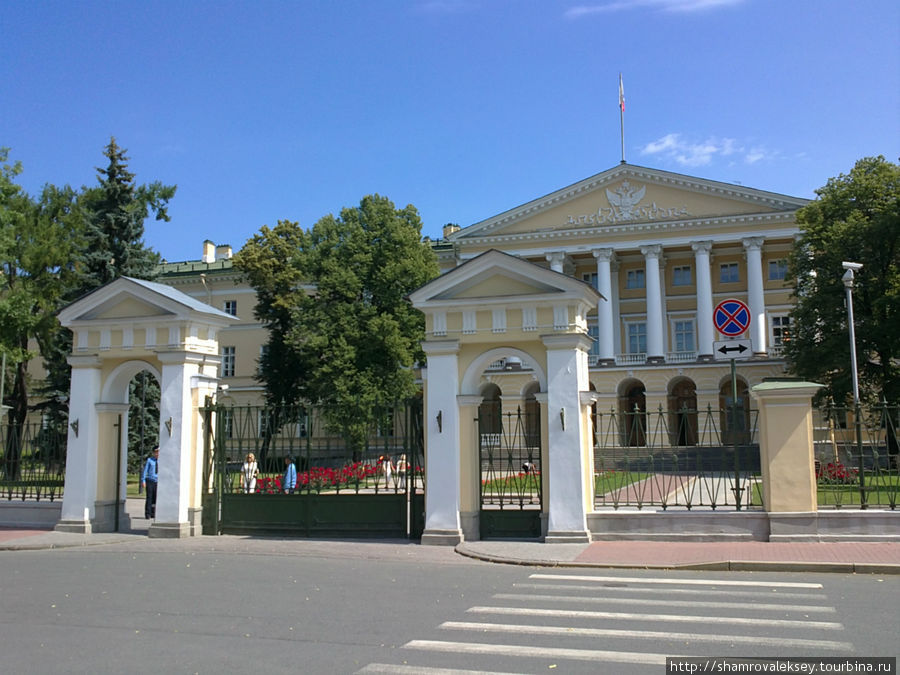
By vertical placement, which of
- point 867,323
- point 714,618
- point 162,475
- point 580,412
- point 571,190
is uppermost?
point 571,190

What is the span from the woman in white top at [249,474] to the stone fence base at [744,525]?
23.4ft

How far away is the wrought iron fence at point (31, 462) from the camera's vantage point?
17.7m

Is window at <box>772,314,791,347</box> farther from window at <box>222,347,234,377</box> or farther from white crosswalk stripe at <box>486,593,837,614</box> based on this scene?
white crosswalk stripe at <box>486,593,837,614</box>

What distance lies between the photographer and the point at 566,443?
47.0ft

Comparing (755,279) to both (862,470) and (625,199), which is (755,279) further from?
(862,470)

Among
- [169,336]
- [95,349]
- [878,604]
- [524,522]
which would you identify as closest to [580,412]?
[524,522]

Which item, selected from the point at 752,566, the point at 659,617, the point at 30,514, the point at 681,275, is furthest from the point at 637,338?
the point at 659,617

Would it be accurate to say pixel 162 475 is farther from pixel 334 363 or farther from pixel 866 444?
pixel 334 363

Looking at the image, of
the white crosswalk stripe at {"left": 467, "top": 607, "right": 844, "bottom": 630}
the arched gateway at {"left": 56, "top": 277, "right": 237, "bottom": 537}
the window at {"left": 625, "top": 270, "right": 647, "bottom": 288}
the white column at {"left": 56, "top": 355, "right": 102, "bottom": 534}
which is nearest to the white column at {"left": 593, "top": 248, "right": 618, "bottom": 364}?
the window at {"left": 625, "top": 270, "right": 647, "bottom": 288}

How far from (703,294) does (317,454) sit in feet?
142

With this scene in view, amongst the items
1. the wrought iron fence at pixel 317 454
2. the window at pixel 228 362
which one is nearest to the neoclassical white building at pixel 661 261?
the window at pixel 228 362

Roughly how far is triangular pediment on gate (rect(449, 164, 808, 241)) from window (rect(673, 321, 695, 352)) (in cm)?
779

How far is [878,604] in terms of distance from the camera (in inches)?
337

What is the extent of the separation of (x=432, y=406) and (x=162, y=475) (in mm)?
5751
